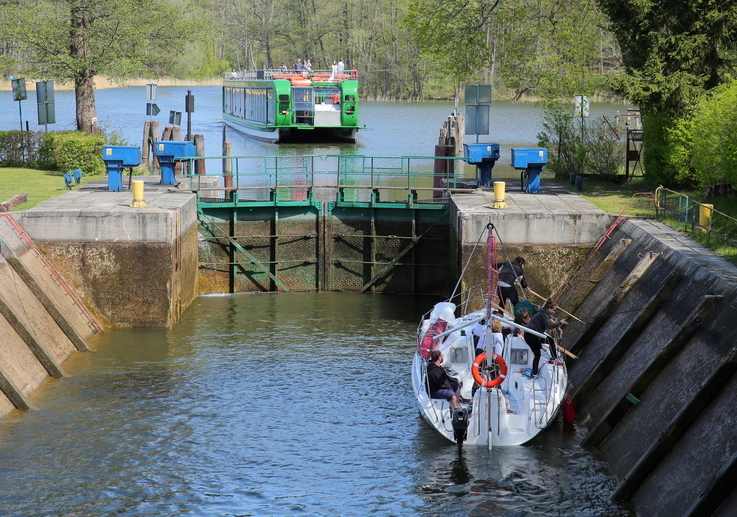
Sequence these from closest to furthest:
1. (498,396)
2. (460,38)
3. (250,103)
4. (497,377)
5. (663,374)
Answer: (663,374) < (498,396) < (497,377) < (460,38) < (250,103)

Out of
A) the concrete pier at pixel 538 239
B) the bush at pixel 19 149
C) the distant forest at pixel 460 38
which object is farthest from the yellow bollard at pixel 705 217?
the bush at pixel 19 149

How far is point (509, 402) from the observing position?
14.1 m

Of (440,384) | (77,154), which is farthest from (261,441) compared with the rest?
(77,154)

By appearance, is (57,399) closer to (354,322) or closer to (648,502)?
(354,322)

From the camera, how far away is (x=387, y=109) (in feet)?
283

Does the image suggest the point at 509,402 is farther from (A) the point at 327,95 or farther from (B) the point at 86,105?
(A) the point at 327,95

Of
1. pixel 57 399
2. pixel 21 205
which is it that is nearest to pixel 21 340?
pixel 57 399

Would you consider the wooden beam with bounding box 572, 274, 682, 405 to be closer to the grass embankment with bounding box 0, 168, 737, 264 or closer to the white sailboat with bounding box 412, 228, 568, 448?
the white sailboat with bounding box 412, 228, 568, 448

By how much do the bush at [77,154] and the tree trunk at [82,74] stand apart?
3.15m

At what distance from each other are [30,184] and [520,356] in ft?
57.3

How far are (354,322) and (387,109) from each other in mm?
67152

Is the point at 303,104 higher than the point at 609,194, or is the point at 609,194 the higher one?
the point at 303,104

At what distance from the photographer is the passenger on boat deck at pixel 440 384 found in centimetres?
1377

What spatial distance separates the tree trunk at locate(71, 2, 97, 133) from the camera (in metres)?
31.5
